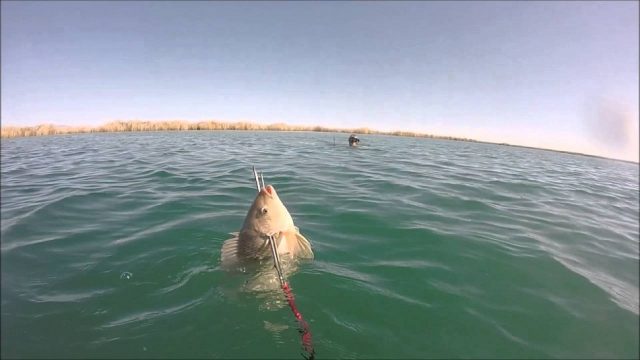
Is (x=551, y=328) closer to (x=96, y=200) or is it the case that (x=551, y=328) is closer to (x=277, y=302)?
(x=277, y=302)

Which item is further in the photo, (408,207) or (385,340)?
(408,207)

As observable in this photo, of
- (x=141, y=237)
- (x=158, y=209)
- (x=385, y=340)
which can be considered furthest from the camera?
(x=158, y=209)

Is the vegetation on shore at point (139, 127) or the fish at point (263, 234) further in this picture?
the vegetation on shore at point (139, 127)

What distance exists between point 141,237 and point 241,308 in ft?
11.5

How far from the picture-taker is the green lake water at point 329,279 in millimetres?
4102

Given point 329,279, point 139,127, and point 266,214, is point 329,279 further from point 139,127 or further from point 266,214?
point 139,127

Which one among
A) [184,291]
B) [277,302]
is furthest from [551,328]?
[184,291]

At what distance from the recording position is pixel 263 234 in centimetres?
486

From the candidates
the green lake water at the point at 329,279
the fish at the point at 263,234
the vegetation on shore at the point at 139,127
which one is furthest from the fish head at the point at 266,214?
the vegetation on shore at the point at 139,127

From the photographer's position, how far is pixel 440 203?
408 inches

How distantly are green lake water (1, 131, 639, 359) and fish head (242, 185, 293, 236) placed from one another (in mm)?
958

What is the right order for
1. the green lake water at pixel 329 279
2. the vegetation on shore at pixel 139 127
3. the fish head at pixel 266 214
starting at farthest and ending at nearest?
the vegetation on shore at pixel 139 127
the fish head at pixel 266 214
the green lake water at pixel 329 279

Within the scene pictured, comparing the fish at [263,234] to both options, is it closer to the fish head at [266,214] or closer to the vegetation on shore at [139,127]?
the fish head at [266,214]

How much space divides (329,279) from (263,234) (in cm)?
139
